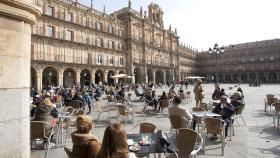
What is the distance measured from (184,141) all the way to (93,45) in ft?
109

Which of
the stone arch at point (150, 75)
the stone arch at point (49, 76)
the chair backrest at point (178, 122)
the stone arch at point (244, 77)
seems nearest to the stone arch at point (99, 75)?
the stone arch at point (49, 76)

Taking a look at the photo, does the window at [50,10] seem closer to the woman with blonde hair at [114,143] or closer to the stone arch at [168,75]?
the woman with blonde hair at [114,143]

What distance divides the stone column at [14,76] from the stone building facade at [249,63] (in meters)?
73.3

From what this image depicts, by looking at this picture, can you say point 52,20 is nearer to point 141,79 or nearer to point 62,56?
point 62,56

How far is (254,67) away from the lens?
7350 cm

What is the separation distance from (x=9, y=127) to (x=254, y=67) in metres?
79.0

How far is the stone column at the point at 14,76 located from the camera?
3615 mm

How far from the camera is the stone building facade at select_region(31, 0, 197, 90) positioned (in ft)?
95.4

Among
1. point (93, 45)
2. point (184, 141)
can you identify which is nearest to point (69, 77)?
point (93, 45)

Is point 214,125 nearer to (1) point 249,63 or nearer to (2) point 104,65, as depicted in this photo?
(2) point 104,65

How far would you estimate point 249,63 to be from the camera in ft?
246

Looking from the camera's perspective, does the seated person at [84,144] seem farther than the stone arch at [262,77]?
No

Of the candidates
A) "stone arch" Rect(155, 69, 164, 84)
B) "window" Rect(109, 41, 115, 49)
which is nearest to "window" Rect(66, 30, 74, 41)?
"window" Rect(109, 41, 115, 49)

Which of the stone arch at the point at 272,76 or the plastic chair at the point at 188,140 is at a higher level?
the stone arch at the point at 272,76
